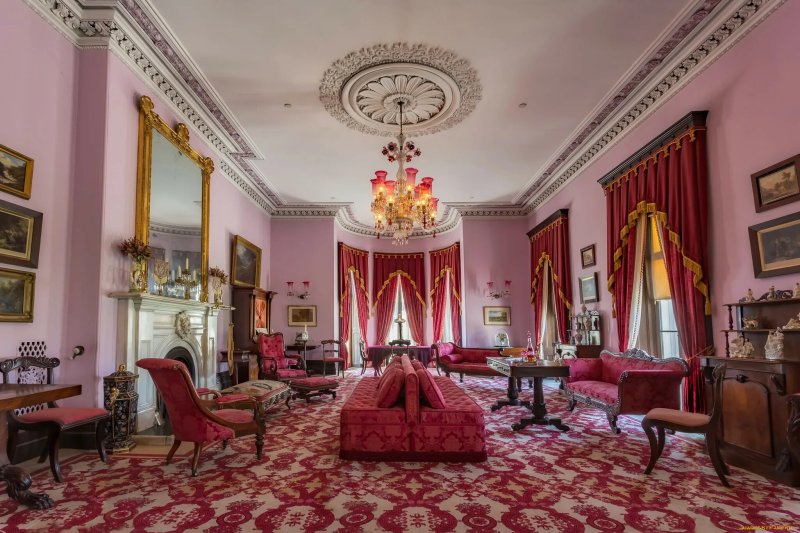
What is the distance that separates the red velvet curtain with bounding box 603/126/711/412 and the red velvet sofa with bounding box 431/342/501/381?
438 centimetres

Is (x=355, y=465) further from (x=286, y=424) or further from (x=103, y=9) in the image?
(x=103, y=9)

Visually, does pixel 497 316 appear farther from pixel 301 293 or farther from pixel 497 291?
pixel 301 293

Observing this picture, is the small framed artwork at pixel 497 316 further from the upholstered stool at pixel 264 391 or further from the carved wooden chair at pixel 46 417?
the carved wooden chair at pixel 46 417

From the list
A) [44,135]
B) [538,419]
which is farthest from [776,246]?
[44,135]

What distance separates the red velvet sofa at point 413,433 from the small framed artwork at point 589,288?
4.58 metres

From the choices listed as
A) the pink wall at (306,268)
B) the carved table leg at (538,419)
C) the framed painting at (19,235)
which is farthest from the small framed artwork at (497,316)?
the framed painting at (19,235)

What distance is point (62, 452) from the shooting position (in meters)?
4.52

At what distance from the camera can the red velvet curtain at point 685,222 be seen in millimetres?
5148

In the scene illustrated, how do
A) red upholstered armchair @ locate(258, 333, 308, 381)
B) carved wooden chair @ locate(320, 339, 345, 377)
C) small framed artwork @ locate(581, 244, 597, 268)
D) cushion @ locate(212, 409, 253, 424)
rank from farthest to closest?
1. carved wooden chair @ locate(320, 339, 345, 377)
2. small framed artwork @ locate(581, 244, 597, 268)
3. red upholstered armchair @ locate(258, 333, 308, 381)
4. cushion @ locate(212, 409, 253, 424)

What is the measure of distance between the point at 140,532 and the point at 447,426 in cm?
254

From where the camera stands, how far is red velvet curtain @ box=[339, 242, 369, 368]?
41.1 ft

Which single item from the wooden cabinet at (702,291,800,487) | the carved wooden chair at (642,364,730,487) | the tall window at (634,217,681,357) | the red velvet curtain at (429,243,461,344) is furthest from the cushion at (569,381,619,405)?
the red velvet curtain at (429,243,461,344)

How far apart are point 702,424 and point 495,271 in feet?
27.1

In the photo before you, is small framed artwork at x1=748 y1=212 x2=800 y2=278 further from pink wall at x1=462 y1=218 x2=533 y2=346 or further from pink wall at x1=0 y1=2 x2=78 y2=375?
pink wall at x1=462 y1=218 x2=533 y2=346
